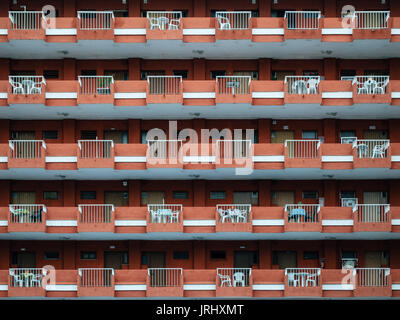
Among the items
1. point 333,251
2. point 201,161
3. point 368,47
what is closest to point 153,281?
point 201,161

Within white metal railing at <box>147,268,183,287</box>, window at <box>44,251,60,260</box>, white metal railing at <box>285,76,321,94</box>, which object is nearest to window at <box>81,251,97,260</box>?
window at <box>44,251,60,260</box>

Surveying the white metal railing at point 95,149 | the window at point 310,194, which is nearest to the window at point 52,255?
the white metal railing at point 95,149

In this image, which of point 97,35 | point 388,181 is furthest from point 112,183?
point 388,181

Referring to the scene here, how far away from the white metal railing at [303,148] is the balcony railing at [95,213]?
371 inches

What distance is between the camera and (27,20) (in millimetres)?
36500

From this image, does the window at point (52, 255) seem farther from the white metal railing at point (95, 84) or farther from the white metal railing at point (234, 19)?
the white metal railing at point (234, 19)

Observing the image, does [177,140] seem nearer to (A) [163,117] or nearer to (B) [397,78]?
(A) [163,117]

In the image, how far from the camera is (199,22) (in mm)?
34844

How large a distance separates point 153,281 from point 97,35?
12517mm

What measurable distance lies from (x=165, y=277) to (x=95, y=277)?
3447 millimetres

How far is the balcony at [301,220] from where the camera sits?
33.2m

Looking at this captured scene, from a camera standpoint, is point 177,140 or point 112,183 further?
point 112,183
